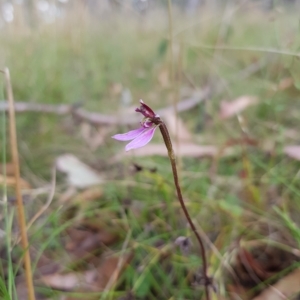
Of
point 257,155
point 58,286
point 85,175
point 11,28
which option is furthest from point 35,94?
point 58,286

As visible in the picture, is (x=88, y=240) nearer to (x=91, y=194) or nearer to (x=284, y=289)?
(x=91, y=194)

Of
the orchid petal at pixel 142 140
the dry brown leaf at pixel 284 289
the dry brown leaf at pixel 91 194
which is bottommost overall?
the dry brown leaf at pixel 284 289

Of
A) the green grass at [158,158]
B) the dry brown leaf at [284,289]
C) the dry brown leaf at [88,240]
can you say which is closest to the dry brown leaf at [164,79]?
the green grass at [158,158]

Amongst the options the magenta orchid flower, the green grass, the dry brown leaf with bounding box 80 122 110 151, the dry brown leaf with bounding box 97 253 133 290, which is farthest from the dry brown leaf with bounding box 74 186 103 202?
the magenta orchid flower

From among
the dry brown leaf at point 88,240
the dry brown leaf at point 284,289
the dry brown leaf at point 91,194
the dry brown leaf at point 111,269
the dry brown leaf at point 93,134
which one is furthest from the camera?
the dry brown leaf at point 93,134

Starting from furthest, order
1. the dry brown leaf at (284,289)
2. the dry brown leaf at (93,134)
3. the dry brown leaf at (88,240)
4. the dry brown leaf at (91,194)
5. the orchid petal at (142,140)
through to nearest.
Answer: the dry brown leaf at (93,134) < the dry brown leaf at (91,194) < the dry brown leaf at (88,240) < the dry brown leaf at (284,289) < the orchid petal at (142,140)

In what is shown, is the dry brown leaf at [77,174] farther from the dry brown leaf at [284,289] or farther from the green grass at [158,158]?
the dry brown leaf at [284,289]

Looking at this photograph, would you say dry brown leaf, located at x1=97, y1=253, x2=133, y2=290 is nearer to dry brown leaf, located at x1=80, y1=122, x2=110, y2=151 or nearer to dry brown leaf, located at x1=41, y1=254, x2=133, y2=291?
dry brown leaf, located at x1=41, y1=254, x2=133, y2=291
